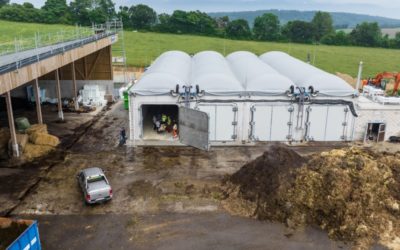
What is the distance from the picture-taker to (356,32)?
11219 cm

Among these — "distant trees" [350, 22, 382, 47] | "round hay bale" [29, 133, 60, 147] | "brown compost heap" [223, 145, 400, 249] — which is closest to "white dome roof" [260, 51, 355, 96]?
"brown compost heap" [223, 145, 400, 249]

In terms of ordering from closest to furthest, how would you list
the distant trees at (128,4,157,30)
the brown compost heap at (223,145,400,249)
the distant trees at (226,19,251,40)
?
the brown compost heap at (223,145,400,249) < the distant trees at (226,19,251,40) < the distant trees at (128,4,157,30)

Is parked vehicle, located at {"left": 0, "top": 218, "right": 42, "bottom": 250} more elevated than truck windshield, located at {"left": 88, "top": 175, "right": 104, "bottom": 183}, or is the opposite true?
parked vehicle, located at {"left": 0, "top": 218, "right": 42, "bottom": 250}

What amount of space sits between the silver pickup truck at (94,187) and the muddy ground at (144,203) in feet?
1.88

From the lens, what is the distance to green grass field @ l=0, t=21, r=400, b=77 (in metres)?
74.4

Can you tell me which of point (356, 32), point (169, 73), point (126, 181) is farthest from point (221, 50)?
point (126, 181)

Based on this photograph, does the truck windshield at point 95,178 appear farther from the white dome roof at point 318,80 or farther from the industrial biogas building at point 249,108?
the white dome roof at point 318,80

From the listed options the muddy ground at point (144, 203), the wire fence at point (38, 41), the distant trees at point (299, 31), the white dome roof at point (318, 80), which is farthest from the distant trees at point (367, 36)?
the muddy ground at point (144, 203)

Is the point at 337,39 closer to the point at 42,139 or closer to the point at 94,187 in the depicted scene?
the point at 42,139

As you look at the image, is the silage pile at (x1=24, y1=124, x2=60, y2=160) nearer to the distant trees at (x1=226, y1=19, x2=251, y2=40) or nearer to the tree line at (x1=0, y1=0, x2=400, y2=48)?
the tree line at (x1=0, y1=0, x2=400, y2=48)

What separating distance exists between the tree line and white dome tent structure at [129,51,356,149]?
83981mm

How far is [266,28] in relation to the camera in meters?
115

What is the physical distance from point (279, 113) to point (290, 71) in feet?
27.0

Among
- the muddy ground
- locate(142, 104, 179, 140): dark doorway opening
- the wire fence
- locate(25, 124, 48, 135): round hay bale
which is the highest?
the wire fence
